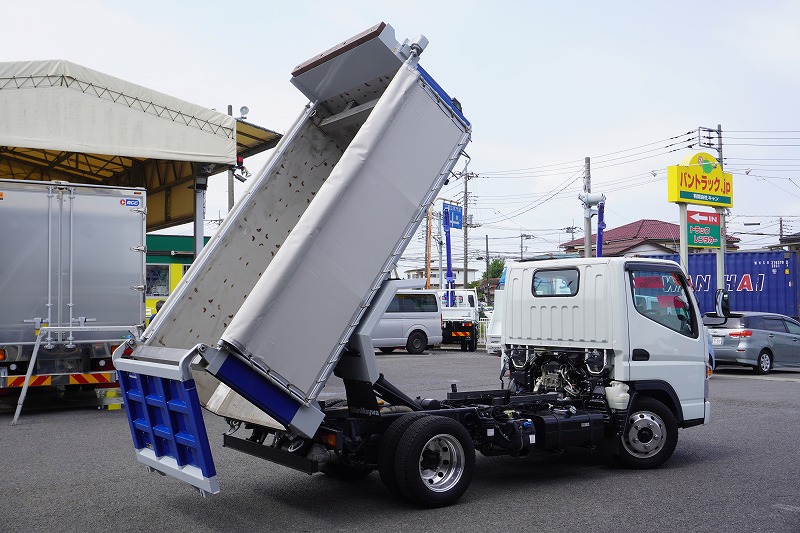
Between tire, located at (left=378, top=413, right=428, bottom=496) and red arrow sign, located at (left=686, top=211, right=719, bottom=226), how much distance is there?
2017 centimetres

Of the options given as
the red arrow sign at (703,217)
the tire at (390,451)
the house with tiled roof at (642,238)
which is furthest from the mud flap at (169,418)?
the house with tiled roof at (642,238)

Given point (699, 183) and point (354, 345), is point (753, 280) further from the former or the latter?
point (354, 345)

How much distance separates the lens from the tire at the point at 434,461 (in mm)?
5844

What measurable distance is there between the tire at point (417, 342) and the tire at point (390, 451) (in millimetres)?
19986

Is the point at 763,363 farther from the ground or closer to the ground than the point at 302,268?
closer to the ground

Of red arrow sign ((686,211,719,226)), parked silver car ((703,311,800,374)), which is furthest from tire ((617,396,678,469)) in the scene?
red arrow sign ((686,211,719,226))

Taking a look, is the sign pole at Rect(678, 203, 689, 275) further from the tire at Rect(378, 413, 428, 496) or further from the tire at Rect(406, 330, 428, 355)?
the tire at Rect(378, 413, 428, 496)

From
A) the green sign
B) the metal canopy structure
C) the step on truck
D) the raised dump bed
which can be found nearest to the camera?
the raised dump bed

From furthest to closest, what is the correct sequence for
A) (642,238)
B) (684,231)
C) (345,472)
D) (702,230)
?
(642,238) → (702,230) → (684,231) → (345,472)

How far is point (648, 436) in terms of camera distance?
754 cm

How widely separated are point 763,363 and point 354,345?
15.4 metres

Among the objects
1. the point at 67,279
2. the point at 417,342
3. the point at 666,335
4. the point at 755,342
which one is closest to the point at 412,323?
the point at 417,342

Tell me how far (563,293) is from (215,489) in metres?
4.34

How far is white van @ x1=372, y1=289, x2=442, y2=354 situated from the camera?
1003 inches
